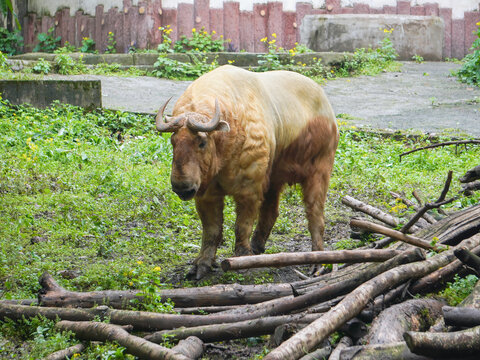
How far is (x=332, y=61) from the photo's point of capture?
16797 millimetres

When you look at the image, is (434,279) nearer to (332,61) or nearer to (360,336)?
(360,336)

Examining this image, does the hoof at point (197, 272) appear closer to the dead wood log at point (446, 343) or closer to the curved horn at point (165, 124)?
the curved horn at point (165, 124)

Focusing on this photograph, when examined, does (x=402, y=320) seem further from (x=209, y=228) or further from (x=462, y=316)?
(x=209, y=228)

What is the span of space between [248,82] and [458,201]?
255cm

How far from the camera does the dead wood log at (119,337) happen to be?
12.9 ft

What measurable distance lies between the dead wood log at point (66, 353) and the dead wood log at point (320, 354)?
152 centimetres

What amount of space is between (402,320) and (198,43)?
14.6 metres

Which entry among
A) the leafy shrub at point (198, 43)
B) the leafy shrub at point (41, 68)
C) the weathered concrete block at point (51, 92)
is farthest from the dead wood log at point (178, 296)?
the leafy shrub at point (198, 43)

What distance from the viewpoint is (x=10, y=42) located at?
788 inches

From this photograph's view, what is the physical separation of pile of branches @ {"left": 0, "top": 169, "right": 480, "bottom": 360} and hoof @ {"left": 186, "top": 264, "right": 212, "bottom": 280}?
41.4 inches

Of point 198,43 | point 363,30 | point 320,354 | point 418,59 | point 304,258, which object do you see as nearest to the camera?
point 320,354

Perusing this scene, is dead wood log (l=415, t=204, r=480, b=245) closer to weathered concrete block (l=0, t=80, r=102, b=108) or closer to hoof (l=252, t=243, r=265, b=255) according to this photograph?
hoof (l=252, t=243, r=265, b=255)

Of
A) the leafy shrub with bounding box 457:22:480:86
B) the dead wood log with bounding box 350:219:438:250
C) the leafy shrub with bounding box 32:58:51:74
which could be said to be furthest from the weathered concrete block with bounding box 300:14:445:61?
the dead wood log with bounding box 350:219:438:250

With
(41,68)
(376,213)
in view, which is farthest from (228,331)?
(41,68)
